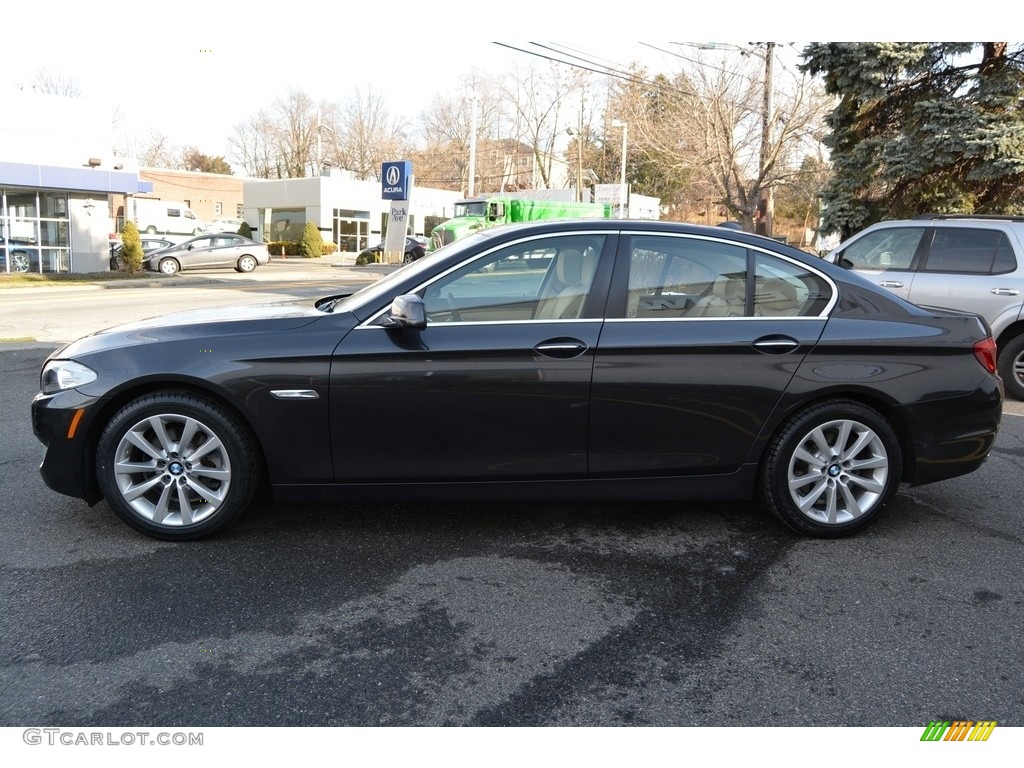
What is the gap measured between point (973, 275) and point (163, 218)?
50.0 meters

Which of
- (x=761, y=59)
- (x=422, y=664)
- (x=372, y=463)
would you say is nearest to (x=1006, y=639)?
(x=422, y=664)

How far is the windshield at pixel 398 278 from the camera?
163 inches

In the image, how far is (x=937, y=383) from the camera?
4.31m

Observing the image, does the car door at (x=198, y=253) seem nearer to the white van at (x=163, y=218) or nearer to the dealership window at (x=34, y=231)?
the dealership window at (x=34, y=231)

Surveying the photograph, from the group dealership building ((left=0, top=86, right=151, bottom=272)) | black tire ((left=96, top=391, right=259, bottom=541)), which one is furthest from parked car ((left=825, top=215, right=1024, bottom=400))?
dealership building ((left=0, top=86, right=151, bottom=272))

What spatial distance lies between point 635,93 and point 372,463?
3461 centimetres

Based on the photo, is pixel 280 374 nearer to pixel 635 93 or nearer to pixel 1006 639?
pixel 1006 639

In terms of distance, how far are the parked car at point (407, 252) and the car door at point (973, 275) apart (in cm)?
3145

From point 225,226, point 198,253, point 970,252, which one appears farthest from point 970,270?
point 225,226

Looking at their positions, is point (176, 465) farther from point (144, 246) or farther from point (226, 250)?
point (144, 246)

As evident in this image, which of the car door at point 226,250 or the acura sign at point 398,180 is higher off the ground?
the acura sign at point 398,180

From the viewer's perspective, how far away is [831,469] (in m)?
4.27

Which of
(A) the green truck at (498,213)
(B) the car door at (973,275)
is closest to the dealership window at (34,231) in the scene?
(A) the green truck at (498,213)

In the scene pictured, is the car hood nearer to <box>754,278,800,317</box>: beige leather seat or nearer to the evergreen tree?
<box>754,278,800,317</box>: beige leather seat
